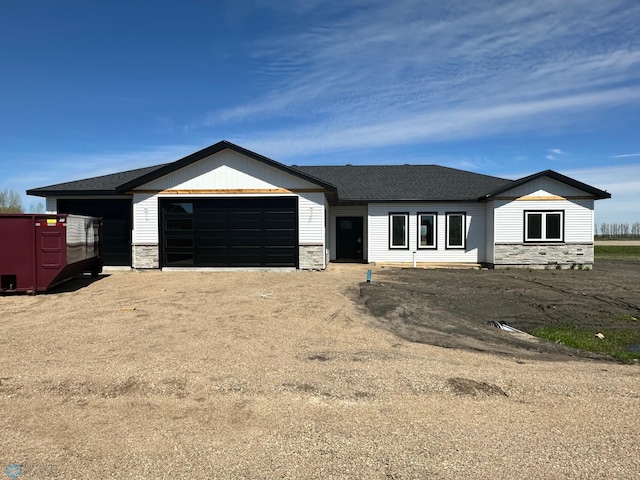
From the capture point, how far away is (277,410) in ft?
13.6

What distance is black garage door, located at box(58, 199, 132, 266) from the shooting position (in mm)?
16688

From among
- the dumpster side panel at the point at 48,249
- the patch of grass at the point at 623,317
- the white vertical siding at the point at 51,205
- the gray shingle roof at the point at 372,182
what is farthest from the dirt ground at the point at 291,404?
the white vertical siding at the point at 51,205

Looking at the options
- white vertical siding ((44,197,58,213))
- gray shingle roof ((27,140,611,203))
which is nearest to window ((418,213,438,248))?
gray shingle roof ((27,140,611,203))

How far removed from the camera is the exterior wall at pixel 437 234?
19.6m

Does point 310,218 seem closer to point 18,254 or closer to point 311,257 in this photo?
point 311,257

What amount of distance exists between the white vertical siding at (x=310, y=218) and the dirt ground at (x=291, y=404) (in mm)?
8013

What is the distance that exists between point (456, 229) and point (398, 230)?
275 cm

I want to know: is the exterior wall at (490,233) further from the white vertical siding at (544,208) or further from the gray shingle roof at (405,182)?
the gray shingle roof at (405,182)

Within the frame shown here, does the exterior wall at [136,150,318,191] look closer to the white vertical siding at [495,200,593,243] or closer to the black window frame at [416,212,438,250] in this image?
the black window frame at [416,212,438,250]

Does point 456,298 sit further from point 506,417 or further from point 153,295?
point 153,295

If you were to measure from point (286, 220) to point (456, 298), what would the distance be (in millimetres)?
7462

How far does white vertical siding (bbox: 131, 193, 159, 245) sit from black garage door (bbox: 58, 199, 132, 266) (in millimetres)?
659

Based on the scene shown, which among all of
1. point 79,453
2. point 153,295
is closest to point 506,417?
point 79,453

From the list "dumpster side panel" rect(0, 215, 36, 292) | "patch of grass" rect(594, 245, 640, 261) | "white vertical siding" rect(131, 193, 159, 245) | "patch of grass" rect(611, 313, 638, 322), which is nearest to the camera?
"patch of grass" rect(611, 313, 638, 322)
